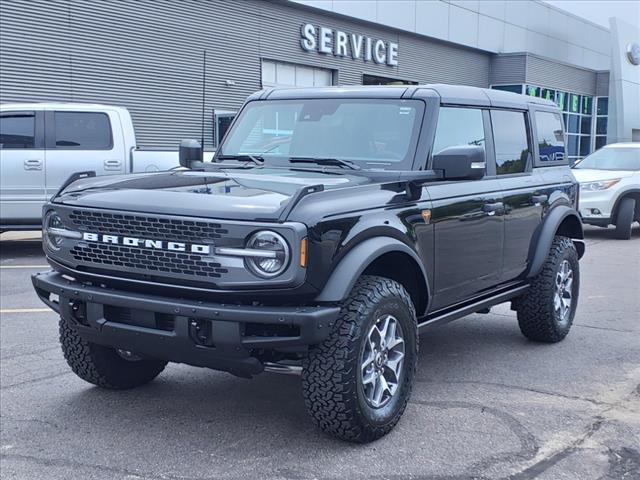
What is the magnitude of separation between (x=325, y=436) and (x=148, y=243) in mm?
1415

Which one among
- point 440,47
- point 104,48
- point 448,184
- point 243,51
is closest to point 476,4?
point 440,47

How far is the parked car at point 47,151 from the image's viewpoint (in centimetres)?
1074

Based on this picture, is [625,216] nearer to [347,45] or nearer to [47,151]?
[47,151]

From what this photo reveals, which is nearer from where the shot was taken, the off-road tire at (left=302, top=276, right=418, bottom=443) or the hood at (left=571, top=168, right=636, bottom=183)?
the off-road tire at (left=302, top=276, right=418, bottom=443)

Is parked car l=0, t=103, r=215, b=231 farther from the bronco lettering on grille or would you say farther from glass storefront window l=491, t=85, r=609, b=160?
glass storefront window l=491, t=85, r=609, b=160

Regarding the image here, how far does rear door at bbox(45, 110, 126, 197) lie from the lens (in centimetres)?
1088

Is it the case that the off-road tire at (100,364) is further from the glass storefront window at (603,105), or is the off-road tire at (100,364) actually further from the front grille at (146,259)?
the glass storefront window at (603,105)

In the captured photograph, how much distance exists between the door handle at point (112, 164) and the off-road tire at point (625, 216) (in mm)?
8854

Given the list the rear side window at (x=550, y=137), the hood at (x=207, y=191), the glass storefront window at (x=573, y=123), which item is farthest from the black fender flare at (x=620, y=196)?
the glass storefront window at (x=573, y=123)

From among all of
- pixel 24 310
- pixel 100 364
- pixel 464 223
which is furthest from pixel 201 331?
pixel 24 310

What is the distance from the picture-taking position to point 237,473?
369cm

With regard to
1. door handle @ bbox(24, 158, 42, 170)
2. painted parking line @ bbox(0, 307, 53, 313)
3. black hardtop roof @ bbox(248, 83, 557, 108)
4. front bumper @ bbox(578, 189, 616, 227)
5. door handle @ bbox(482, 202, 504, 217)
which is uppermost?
black hardtop roof @ bbox(248, 83, 557, 108)

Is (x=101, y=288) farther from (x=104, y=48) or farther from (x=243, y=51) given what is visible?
(x=243, y=51)

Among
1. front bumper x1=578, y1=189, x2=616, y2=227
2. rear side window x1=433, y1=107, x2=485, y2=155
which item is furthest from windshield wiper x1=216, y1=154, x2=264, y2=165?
front bumper x1=578, y1=189, x2=616, y2=227
